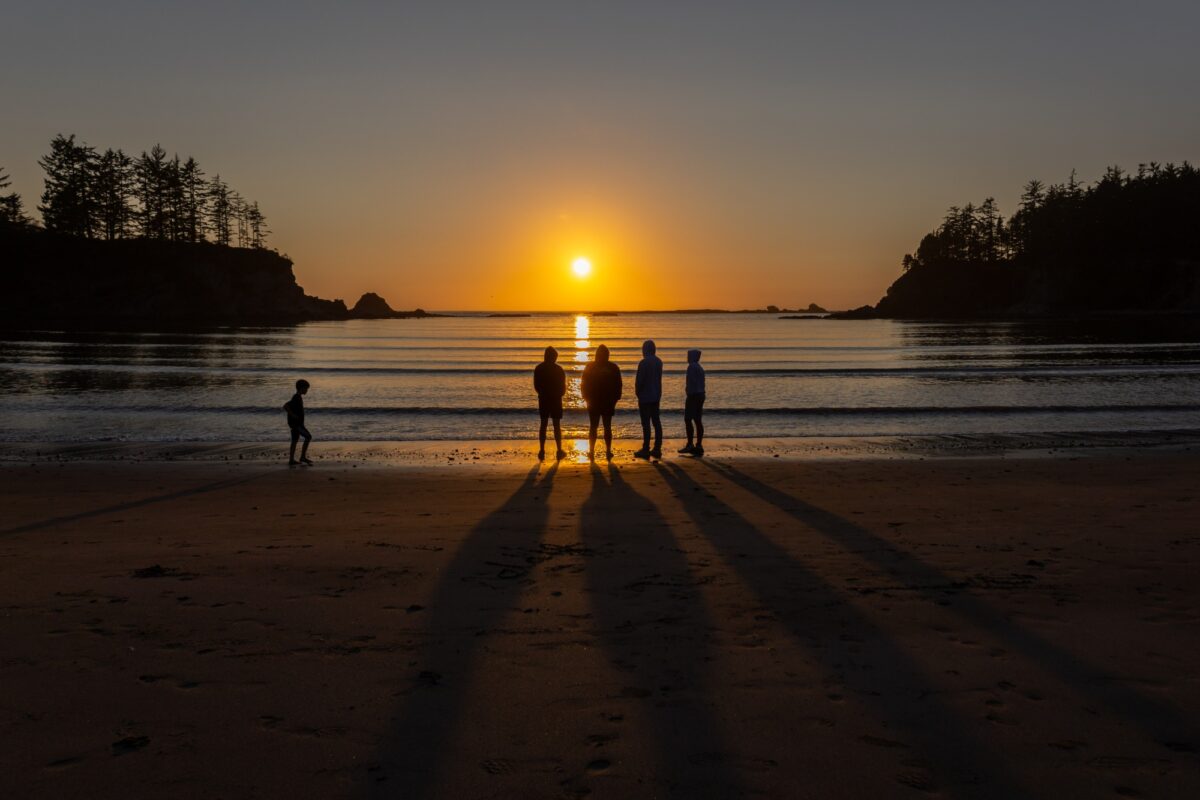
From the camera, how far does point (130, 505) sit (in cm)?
1105

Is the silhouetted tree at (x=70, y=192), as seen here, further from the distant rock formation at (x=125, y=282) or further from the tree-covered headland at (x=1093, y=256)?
the tree-covered headland at (x=1093, y=256)

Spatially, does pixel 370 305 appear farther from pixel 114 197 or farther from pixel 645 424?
pixel 645 424

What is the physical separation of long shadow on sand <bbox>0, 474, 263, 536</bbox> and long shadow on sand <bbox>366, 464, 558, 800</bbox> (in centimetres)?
506

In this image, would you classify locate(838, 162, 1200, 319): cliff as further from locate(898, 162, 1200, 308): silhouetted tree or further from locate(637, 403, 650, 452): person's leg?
locate(637, 403, 650, 452): person's leg

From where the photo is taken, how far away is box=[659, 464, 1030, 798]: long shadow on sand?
12.5ft

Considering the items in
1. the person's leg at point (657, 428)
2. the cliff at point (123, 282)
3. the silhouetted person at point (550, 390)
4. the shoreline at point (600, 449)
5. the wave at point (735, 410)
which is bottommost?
the shoreline at point (600, 449)

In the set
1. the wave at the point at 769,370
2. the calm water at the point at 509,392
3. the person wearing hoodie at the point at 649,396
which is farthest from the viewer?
the wave at the point at 769,370

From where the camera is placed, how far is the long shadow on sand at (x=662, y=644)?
3861 millimetres

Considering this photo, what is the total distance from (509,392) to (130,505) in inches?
808

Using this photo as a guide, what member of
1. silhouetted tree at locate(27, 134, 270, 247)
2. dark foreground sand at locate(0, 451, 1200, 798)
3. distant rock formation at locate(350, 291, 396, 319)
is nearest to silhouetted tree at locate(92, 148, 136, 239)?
silhouetted tree at locate(27, 134, 270, 247)

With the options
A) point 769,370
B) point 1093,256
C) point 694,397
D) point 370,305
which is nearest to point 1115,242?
point 1093,256

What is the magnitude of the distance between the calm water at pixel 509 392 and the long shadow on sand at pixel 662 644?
11880mm

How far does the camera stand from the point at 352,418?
23.5 m

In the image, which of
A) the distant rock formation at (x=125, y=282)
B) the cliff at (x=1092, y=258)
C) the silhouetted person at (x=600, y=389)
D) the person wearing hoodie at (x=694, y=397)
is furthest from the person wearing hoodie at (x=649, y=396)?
the cliff at (x=1092, y=258)
